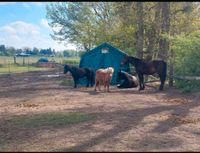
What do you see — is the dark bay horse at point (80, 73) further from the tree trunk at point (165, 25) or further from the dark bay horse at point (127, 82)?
the tree trunk at point (165, 25)

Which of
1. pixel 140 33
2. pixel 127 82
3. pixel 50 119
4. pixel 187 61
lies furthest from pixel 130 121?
pixel 140 33

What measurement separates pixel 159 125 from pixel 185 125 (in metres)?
0.62

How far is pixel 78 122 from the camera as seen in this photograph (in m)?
7.62

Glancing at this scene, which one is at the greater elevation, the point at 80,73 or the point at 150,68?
the point at 150,68

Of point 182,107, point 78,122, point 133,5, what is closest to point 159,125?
point 78,122

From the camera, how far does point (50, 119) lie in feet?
26.0

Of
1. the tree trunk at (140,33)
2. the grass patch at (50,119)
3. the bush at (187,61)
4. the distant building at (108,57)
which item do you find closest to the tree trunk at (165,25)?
the tree trunk at (140,33)

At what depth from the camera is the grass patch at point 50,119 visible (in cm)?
749

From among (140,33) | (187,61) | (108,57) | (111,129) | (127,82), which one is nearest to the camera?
(111,129)

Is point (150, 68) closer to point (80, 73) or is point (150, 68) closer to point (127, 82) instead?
point (127, 82)

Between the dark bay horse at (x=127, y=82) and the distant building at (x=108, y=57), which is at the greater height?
the distant building at (x=108, y=57)

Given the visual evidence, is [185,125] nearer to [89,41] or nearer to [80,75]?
[80,75]

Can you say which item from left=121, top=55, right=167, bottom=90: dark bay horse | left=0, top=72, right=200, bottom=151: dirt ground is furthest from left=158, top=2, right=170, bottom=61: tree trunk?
left=0, top=72, right=200, bottom=151: dirt ground

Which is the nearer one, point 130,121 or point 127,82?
point 130,121
